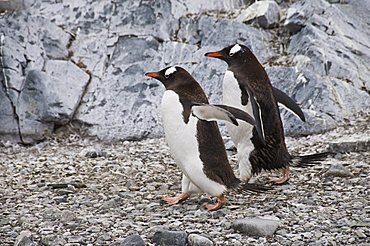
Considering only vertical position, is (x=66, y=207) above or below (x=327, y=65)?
below

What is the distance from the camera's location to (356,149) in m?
5.17

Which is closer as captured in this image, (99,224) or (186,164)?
(99,224)

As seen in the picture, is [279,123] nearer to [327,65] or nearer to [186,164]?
[186,164]

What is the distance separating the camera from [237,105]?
4.31 m

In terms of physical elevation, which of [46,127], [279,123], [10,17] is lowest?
[46,127]

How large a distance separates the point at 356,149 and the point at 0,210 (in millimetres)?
2685

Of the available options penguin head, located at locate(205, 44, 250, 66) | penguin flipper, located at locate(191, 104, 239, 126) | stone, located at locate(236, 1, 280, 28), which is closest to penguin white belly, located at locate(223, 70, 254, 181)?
penguin head, located at locate(205, 44, 250, 66)

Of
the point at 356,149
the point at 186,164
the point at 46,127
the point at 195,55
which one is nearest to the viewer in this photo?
the point at 186,164

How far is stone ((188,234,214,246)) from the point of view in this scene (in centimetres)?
310

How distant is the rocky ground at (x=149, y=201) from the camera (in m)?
3.29

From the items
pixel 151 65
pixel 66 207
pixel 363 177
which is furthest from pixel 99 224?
pixel 151 65

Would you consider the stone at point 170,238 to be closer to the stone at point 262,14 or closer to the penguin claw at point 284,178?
the penguin claw at point 284,178

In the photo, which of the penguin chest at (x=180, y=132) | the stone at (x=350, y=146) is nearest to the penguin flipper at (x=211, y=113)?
the penguin chest at (x=180, y=132)

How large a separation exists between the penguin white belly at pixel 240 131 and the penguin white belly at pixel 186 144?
52cm
